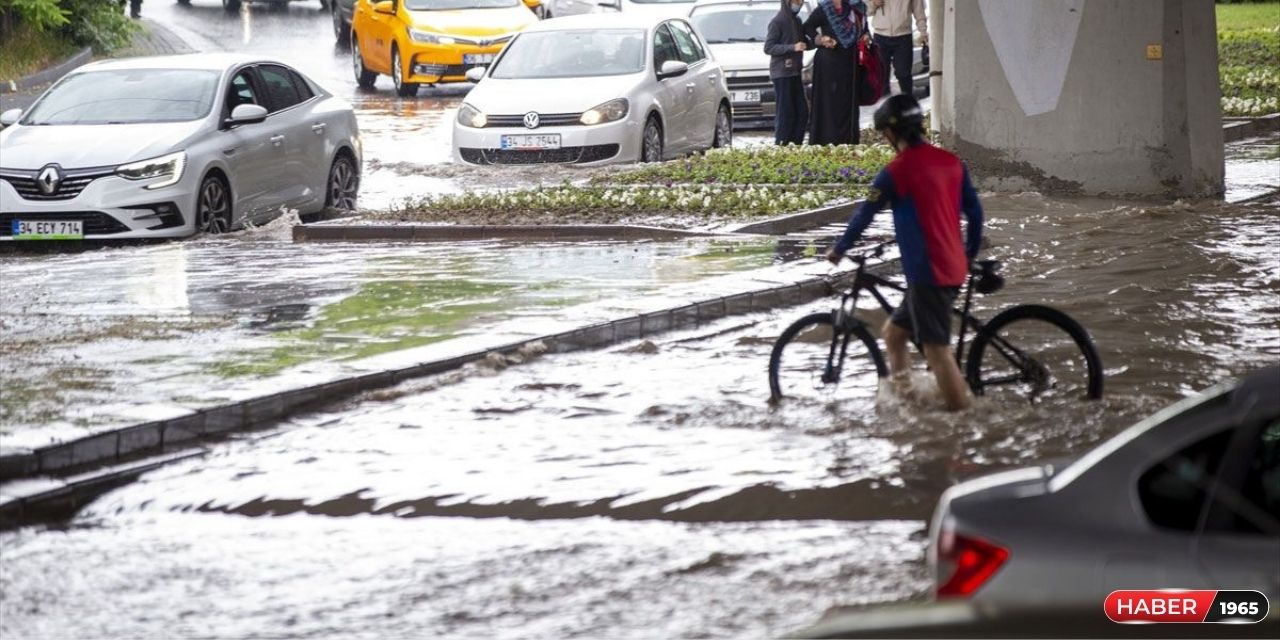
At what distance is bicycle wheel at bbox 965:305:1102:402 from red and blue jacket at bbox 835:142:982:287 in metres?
0.35

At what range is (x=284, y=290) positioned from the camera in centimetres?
1300

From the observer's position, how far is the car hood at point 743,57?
974 inches

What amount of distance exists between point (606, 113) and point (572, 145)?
1.45 ft

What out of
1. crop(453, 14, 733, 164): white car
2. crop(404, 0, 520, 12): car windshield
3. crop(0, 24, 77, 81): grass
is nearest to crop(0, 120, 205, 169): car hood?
crop(453, 14, 733, 164): white car

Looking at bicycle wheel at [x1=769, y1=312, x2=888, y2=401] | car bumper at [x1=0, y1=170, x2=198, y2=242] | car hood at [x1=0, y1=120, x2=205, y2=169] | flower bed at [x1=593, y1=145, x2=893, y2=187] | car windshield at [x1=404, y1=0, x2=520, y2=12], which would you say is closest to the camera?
bicycle wheel at [x1=769, y1=312, x2=888, y2=401]

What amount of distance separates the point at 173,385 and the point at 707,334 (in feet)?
10.2

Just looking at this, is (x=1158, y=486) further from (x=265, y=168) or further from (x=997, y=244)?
(x=265, y=168)

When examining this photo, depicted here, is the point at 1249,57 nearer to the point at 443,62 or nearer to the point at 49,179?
the point at 443,62

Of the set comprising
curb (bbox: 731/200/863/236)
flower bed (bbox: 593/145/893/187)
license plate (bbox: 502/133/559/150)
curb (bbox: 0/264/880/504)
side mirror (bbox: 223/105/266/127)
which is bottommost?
curb (bbox: 0/264/880/504)

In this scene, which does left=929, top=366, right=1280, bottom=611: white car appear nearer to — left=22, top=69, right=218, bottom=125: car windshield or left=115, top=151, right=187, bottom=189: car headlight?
left=115, top=151, right=187, bottom=189: car headlight

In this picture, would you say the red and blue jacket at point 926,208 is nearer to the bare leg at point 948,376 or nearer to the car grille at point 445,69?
the bare leg at point 948,376

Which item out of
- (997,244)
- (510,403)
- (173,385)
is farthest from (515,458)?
(997,244)

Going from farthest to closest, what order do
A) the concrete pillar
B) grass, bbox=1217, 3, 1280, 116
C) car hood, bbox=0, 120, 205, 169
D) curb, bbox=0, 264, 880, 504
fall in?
grass, bbox=1217, 3, 1280, 116 → the concrete pillar → car hood, bbox=0, 120, 205, 169 → curb, bbox=0, 264, 880, 504

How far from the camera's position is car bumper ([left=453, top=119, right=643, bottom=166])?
63.4 feet
